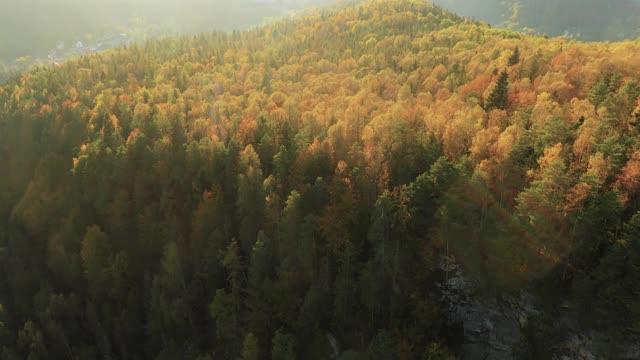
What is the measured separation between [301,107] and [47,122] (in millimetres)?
60368

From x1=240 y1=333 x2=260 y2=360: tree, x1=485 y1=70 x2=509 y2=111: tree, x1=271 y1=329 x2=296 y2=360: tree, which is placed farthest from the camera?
x1=485 y1=70 x2=509 y2=111: tree

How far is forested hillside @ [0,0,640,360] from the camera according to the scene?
48953mm

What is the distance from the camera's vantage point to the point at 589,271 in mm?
45250

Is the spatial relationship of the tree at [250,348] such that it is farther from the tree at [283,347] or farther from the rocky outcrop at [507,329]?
the rocky outcrop at [507,329]

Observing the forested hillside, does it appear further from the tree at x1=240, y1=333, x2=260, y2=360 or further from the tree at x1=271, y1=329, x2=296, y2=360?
the tree at x1=240, y1=333, x2=260, y2=360

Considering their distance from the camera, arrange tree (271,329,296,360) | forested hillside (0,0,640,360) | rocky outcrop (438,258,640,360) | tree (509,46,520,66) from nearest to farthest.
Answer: rocky outcrop (438,258,640,360) < forested hillside (0,0,640,360) < tree (271,329,296,360) < tree (509,46,520,66)

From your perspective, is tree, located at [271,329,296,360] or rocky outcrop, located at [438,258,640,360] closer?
rocky outcrop, located at [438,258,640,360]

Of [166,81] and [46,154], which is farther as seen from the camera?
[166,81]

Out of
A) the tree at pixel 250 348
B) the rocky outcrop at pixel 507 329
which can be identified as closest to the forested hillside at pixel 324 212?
the tree at pixel 250 348

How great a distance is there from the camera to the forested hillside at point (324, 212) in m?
49.0

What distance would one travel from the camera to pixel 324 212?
6112 cm

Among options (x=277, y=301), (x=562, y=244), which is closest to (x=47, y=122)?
(x=277, y=301)

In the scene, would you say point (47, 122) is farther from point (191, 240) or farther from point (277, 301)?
point (277, 301)

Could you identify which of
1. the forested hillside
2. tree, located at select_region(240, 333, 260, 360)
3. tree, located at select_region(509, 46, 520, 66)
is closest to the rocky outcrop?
the forested hillside
